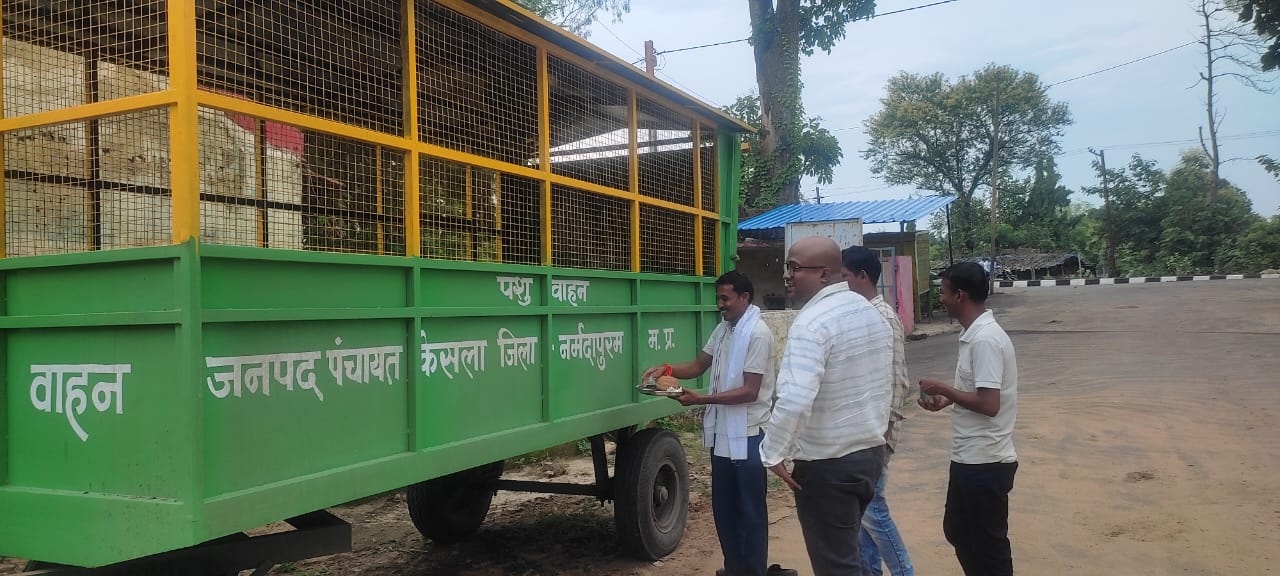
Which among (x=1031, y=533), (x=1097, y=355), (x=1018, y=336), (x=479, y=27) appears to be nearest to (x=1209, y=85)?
(x=1018, y=336)

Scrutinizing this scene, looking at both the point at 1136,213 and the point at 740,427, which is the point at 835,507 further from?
the point at 1136,213

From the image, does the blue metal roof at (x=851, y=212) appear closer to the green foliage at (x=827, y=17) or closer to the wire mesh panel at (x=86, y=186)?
the green foliage at (x=827, y=17)

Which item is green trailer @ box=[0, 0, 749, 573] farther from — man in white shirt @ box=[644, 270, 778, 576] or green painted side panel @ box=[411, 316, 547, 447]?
man in white shirt @ box=[644, 270, 778, 576]

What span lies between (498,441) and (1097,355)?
1118 cm

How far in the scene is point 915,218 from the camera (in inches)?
614

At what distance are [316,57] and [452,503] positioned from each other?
299 cm

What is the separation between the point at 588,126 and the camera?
4.41 metres

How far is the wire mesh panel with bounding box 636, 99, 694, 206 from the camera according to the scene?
484cm

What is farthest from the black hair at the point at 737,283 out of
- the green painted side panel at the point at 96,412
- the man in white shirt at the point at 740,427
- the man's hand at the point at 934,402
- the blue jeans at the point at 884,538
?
the green painted side panel at the point at 96,412

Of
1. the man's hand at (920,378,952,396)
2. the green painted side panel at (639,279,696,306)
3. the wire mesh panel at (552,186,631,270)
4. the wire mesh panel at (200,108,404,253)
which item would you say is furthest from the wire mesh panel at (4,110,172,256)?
the man's hand at (920,378,952,396)

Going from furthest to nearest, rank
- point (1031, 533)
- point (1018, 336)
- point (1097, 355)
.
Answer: point (1018, 336) < point (1097, 355) < point (1031, 533)

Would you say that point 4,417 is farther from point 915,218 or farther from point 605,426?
point 915,218

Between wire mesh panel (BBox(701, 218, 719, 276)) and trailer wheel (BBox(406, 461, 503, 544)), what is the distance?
1.82 m

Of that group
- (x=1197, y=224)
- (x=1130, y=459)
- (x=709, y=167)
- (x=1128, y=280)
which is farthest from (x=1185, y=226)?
(x=709, y=167)
